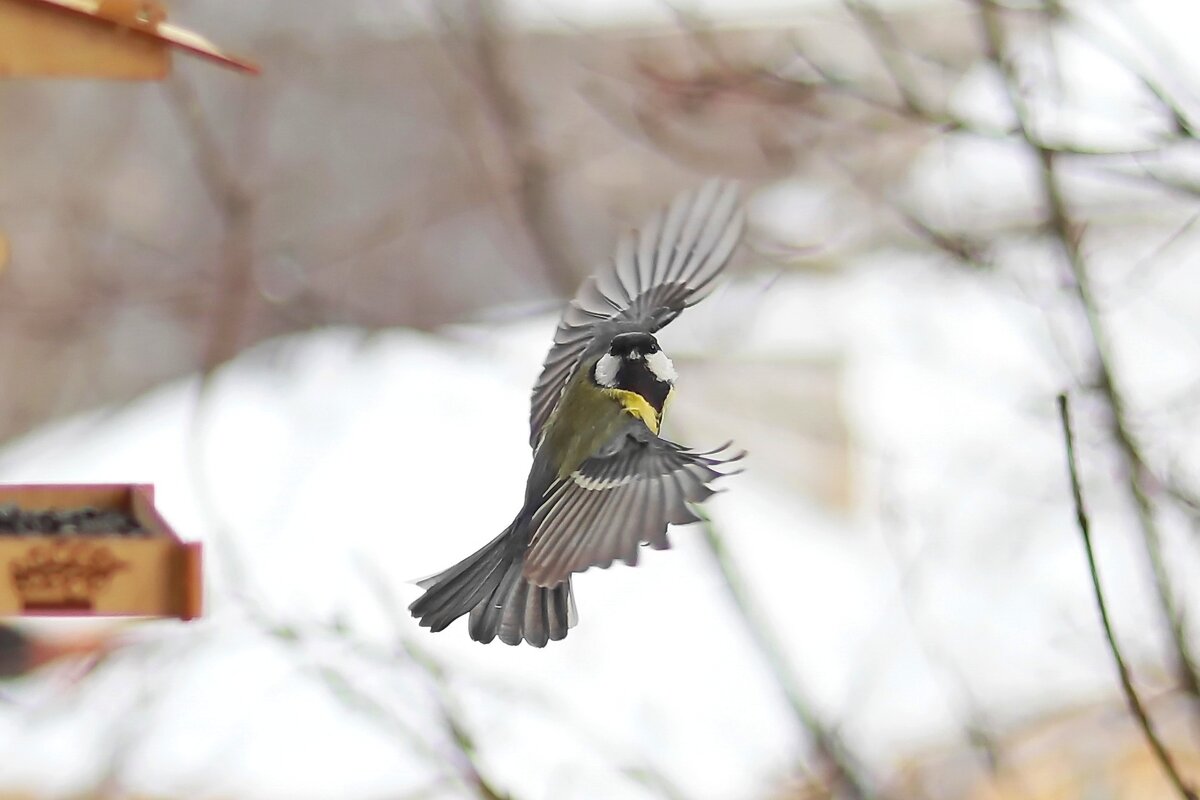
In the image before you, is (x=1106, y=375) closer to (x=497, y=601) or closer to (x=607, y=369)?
(x=607, y=369)

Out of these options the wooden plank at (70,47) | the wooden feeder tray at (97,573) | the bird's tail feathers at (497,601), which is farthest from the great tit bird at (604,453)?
the wooden plank at (70,47)

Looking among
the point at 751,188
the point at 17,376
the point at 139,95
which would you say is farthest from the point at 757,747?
the point at 139,95

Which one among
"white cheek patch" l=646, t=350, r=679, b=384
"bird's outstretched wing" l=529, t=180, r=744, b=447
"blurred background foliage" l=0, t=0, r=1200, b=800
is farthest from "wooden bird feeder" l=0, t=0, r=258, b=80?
"blurred background foliage" l=0, t=0, r=1200, b=800

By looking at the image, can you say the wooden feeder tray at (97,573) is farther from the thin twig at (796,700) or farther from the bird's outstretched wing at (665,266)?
the thin twig at (796,700)

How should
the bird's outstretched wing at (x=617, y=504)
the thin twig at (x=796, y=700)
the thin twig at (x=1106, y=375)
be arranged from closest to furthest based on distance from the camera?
the bird's outstretched wing at (x=617, y=504)
the thin twig at (x=1106, y=375)
the thin twig at (x=796, y=700)

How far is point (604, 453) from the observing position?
3.88 feet

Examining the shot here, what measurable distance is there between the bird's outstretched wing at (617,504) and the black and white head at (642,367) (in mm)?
39

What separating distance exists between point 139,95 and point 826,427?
2.33 meters

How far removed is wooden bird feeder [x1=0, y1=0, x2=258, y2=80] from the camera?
56.0 inches

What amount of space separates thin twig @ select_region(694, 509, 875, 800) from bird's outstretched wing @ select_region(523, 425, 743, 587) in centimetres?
77

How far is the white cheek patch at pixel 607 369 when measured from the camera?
4.12ft

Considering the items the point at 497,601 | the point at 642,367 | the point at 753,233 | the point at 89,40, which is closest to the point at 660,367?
the point at 642,367

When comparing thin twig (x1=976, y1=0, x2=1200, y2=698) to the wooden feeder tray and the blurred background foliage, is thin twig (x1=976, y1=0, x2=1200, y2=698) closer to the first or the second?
the blurred background foliage

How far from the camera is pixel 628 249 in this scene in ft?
4.42
